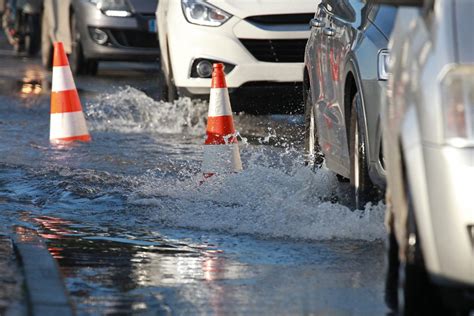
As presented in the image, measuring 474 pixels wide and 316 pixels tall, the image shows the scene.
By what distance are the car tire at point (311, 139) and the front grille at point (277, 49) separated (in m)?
3.17

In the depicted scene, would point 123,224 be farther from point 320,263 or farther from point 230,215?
point 320,263

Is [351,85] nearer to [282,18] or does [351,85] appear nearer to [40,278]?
[40,278]

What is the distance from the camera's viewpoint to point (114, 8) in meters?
19.6

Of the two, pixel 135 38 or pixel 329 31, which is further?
pixel 135 38

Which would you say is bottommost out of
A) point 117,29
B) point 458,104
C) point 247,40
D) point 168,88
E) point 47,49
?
point 458,104

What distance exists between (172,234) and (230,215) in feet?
1.87

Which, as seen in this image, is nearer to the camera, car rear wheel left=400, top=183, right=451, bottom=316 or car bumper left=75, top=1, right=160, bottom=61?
car rear wheel left=400, top=183, right=451, bottom=316

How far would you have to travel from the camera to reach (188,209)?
952 cm

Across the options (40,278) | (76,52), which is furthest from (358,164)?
(76,52)

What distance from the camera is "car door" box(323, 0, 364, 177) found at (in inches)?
364

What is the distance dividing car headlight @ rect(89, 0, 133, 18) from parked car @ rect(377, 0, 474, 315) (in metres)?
13.9

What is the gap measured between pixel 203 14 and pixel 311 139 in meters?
3.64

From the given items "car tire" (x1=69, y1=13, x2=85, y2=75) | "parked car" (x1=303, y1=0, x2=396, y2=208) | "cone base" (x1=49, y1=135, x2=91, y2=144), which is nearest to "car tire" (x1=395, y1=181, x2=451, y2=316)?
"parked car" (x1=303, y1=0, x2=396, y2=208)

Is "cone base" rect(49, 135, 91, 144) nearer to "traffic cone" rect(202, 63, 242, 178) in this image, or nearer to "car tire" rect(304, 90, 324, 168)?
"traffic cone" rect(202, 63, 242, 178)
